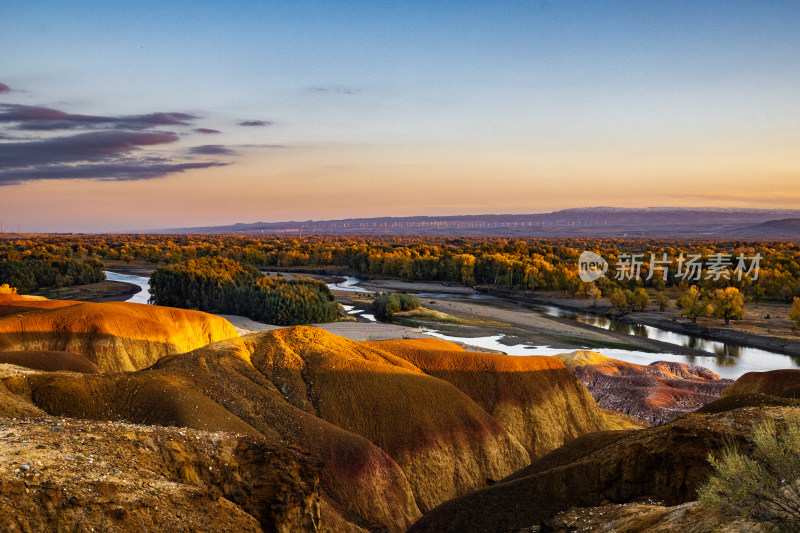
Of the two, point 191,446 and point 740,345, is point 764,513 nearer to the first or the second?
point 191,446

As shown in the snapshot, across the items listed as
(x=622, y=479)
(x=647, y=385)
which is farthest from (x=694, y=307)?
(x=622, y=479)

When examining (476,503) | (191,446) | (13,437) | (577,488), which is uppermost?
(13,437)

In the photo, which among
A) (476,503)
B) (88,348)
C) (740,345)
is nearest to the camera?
(476,503)

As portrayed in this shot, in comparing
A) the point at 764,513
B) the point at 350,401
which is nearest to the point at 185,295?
the point at 350,401

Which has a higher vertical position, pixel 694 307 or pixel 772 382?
pixel 772 382

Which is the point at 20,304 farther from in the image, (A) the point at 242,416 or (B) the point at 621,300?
(B) the point at 621,300

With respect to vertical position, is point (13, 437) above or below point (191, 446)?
above
